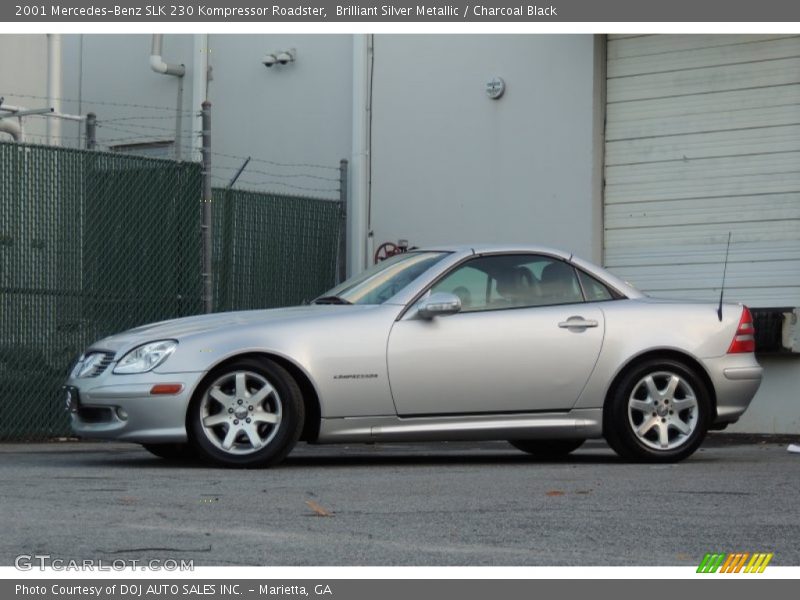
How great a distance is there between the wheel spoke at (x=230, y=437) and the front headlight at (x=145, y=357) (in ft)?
1.90

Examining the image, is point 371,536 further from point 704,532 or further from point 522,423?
point 522,423

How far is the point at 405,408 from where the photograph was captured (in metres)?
9.61

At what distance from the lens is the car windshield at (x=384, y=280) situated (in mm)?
9961

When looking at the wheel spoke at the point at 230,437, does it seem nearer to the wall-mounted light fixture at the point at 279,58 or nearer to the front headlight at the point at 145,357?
the front headlight at the point at 145,357

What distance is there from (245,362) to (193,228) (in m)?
5.14

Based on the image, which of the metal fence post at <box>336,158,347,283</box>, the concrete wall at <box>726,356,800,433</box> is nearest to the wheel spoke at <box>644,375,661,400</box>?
the concrete wall at <box>726,356,800,433</box>

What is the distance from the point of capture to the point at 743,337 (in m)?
10.3

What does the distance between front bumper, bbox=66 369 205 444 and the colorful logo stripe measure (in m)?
4.10

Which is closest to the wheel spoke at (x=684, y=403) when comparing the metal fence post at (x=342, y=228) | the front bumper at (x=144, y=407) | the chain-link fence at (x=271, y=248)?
the front bumper at (x=144, y=407)

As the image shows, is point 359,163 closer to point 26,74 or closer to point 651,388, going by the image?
point 26,74

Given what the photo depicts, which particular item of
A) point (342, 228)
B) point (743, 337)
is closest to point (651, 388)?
point (743, 337)
